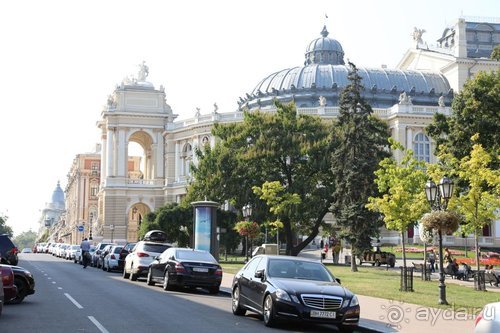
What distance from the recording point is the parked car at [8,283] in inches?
709

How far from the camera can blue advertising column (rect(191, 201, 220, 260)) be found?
40.4m

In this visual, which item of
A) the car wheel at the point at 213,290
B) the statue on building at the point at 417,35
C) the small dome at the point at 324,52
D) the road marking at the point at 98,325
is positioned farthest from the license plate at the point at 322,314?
the statue on building at the point at 417,35

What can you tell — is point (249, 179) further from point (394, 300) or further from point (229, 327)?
point (229, 327)

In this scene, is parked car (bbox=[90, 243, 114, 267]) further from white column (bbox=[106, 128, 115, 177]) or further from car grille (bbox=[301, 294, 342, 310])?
white column (bbox=[106, 128, 115, 177])

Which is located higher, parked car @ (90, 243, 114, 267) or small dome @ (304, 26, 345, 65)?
small dome @ (304, 26, 345, 65)

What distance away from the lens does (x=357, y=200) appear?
154 feet

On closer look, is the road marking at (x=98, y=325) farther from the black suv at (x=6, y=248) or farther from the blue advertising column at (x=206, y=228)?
the blue advertising column at (x=206, y=228)

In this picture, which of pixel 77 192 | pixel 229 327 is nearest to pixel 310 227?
pixel 229 327

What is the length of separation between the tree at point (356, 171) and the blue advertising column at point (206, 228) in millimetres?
9106

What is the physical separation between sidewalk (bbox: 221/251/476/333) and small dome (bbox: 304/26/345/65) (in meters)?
90.5

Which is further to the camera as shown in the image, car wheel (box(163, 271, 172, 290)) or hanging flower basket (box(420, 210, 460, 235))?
car wheel (box(163, 271, 172, 290))

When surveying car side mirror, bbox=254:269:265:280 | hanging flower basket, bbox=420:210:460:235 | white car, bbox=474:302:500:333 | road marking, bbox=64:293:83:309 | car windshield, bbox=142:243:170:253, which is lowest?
road marking, bbox=64:293:83:309

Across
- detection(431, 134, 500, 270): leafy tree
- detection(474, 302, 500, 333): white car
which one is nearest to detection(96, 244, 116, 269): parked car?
detection(431, 134, 500, 270): leafy tree

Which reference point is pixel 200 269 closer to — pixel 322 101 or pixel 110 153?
pixel 322 101
